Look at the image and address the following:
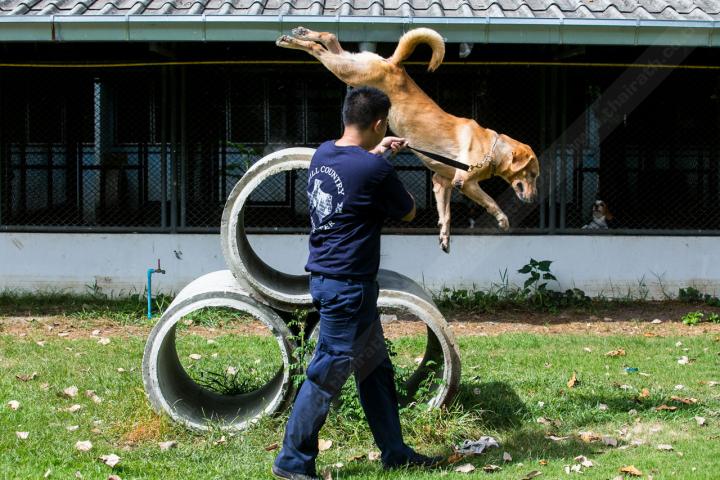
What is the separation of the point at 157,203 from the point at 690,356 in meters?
7.15

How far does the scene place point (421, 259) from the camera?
11.1m

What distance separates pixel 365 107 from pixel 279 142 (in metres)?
7.79

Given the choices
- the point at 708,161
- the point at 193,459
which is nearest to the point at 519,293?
the point at 708,161

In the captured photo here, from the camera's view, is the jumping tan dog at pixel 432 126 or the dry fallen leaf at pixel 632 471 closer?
the dry fallen leaf at pixel 632 471

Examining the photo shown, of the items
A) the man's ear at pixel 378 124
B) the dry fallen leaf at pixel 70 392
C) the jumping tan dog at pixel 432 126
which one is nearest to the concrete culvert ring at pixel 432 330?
the jumping tan dog at pixel 432 126

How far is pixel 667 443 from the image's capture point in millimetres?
5723

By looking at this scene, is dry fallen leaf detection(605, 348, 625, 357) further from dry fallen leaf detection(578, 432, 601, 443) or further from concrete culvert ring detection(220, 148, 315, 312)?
concrete culvert ring detection(220, 148, 315, 312)

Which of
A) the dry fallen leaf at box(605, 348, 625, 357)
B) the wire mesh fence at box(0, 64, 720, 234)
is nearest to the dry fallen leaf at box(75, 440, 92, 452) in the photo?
the dry fallen leaf at box(605, 348, 625, 357)

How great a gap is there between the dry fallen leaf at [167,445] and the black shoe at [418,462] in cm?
135

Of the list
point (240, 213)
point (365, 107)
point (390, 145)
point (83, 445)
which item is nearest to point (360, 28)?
point (240, 213)

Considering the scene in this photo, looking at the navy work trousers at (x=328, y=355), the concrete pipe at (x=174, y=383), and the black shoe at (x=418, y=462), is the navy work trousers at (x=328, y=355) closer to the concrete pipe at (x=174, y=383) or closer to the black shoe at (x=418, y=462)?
the black shoe at (x=418, y=462)

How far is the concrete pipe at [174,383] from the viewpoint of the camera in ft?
19.1

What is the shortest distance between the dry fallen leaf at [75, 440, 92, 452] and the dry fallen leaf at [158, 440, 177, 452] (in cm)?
41

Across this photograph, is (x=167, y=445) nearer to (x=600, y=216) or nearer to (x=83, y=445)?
(x=83, y=445)
